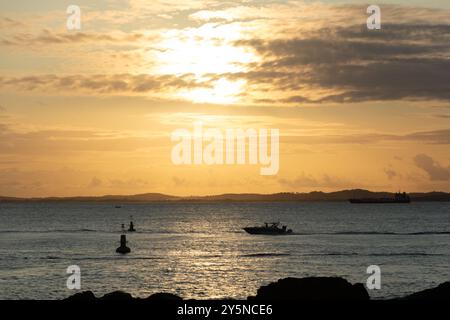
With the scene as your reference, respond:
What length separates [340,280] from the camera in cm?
3234

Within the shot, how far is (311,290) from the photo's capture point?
30750mm

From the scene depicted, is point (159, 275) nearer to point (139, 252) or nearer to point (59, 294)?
point (59, 294)

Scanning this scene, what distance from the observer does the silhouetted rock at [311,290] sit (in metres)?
30.5

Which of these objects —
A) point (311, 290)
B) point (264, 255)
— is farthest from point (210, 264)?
point (311, 290)

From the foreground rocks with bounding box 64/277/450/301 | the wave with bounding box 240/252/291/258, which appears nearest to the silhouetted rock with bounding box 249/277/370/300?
the foreground rocks with bounding box 64/277/450/301

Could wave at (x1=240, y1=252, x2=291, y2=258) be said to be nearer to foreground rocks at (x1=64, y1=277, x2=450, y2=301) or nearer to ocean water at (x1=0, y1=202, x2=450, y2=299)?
ocean water at (x1=0, y1=202, x2=450, y2=299)

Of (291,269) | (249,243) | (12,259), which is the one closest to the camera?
(291,269)

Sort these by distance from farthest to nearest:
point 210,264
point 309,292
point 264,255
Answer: point 264,255 < point 210,264 < point 309,292

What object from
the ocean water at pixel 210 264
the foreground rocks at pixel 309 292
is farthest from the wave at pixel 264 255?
the foreground rocks at pixel 309 292

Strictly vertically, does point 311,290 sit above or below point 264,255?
above

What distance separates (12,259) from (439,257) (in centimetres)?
5992

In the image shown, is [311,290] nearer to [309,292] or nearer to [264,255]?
[309,292]

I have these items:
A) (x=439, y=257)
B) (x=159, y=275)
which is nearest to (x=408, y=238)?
(x=439, y=257)
